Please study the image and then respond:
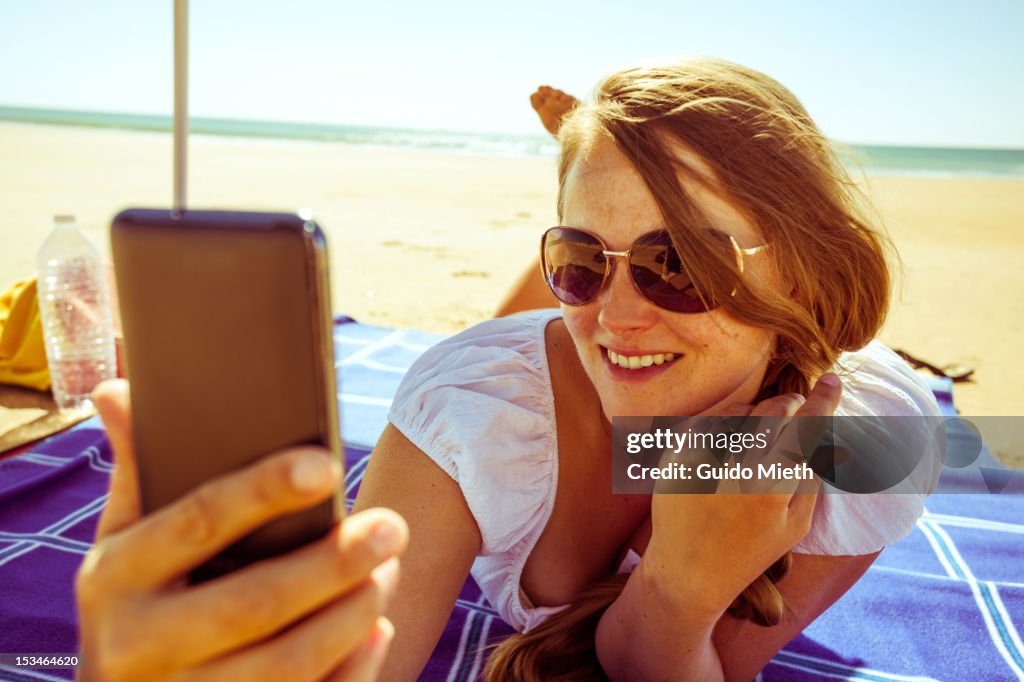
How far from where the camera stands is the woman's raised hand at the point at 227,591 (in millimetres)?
565

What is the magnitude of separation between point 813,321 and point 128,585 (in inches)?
57.9

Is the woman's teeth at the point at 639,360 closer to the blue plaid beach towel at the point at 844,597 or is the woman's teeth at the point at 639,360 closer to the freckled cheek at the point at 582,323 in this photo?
the freckled cheek at the point at 582,323

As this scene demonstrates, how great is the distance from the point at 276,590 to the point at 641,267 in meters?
1.10

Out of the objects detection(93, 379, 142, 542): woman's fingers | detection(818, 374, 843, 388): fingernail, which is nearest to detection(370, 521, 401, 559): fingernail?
detection(93, 379, 142, 542): woman's fingers

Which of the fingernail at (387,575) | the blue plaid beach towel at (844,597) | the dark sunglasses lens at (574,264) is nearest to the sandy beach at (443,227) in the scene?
the fingernail at (387,575)

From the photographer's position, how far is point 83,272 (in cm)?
392

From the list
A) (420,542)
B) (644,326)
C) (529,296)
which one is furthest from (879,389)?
(529,296)

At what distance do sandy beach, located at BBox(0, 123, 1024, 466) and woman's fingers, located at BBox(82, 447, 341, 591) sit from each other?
24 centimetres

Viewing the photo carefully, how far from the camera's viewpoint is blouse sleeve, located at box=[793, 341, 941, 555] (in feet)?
5.27

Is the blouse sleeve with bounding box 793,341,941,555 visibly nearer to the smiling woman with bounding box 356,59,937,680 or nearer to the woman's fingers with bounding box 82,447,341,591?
the smiling woman with bounding box 356,59,937,680

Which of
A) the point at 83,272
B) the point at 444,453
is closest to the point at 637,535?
the point at 444,453

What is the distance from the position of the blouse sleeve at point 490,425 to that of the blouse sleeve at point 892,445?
618mm

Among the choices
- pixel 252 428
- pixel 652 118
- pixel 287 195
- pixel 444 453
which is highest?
pixel 652 118

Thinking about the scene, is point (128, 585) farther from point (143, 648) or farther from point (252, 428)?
point (252, 428)
